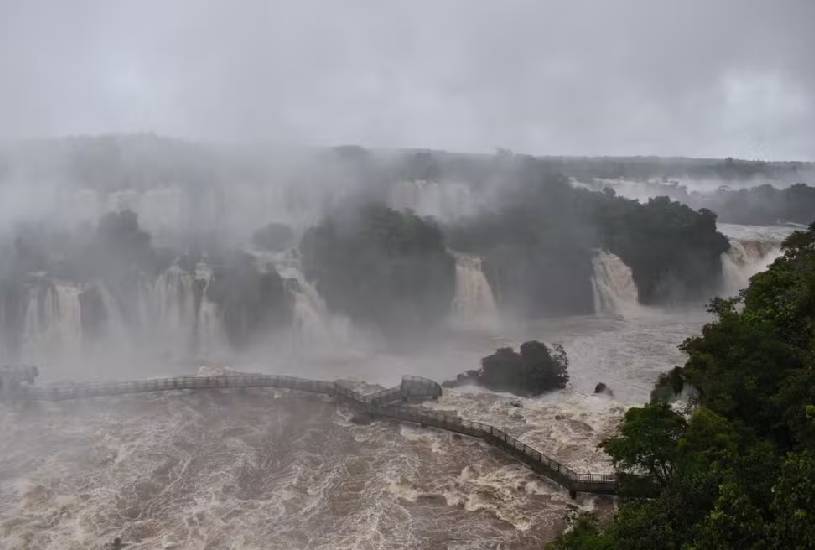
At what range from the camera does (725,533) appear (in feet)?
39.3

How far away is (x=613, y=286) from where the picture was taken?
2159 inches

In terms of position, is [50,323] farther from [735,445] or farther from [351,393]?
[735,445]

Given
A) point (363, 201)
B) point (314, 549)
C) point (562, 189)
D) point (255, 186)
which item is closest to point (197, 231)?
point (255, 186)

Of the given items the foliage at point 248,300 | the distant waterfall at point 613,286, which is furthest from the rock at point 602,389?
the foliage at point 248,300

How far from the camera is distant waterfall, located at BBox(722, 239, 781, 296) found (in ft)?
194

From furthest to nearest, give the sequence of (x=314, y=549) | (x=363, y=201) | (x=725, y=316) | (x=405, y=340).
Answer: (x=363, y=201), (x=405, y=340), (x=725, y=316), (x=314, y=549)

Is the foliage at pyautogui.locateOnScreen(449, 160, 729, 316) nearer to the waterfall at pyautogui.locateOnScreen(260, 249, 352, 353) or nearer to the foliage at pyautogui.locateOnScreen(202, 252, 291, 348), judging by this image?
the waterfall at pyautogui.locateOnScreen(260, 249, 352, 353)

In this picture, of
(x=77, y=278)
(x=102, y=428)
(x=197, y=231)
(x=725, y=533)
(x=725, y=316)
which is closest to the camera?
(x=725, y=533)

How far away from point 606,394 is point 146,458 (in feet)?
72.5

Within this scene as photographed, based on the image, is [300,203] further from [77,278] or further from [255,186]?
[77,278]

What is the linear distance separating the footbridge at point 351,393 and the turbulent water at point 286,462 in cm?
50

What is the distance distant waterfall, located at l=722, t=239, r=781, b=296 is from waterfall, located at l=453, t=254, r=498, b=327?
23088 mm

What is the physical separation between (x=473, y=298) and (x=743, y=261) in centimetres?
2757

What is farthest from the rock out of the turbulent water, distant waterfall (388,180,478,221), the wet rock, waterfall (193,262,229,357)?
distant waterfall (388,180,478,221)
